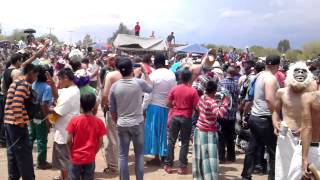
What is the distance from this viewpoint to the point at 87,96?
5500mm

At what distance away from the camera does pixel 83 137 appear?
547 centimetres

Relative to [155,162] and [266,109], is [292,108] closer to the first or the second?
[266,109]

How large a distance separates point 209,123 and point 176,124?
1098mm

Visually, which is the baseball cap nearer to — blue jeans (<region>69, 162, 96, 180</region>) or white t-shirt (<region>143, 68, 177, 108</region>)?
white t-shirt (<region>143, 68, 177, 108</region>)

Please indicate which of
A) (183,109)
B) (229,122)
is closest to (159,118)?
(183,109)

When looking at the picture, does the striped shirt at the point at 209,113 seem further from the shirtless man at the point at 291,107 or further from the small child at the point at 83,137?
the small child at the point at 83,137

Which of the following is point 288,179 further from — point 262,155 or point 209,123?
point 262,155

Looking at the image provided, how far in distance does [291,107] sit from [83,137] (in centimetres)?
256

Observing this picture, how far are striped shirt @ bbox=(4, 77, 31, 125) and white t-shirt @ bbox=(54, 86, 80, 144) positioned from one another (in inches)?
17.7

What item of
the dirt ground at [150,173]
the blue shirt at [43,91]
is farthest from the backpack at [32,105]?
the dirt ground at [150,173]

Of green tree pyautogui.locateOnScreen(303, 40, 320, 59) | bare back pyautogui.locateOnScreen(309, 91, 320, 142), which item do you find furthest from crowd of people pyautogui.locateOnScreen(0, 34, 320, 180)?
green tree pyautogui.locateOnScreen(303, 40, 320, 59)

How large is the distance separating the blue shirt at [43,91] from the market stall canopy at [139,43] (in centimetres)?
1769

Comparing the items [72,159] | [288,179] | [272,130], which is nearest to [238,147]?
[272,130]

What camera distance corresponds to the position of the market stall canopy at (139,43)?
81.8ft
